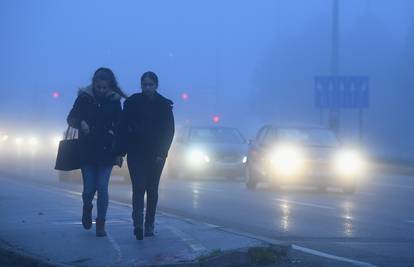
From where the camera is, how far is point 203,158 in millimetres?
26906

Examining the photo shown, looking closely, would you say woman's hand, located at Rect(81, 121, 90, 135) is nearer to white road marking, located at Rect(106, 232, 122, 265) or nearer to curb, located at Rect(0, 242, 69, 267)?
white road marking, located at Rect(106, 232, 122, 265)

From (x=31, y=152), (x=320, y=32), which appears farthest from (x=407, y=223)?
(x=320, y=32)

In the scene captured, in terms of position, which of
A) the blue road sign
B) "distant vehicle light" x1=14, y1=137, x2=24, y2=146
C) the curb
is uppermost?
the blue road sign

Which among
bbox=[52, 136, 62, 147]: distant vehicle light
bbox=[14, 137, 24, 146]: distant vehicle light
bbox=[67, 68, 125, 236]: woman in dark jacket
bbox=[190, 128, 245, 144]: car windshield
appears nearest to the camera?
bbox=[67, 68, 125, 236]: woman in dark jacket

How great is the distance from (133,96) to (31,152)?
4453 cm

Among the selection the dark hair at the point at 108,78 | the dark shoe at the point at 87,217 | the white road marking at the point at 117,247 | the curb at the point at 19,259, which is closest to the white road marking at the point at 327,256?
the white road marking at the point at 117,247

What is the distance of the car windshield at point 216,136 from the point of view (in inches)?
1101

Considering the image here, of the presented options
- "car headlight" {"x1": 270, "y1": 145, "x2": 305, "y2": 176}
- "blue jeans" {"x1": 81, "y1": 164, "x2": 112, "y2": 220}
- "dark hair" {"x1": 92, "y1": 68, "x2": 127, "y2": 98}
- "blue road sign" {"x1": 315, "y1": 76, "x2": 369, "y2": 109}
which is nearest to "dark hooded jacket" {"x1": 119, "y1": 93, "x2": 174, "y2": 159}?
"dark hair" {"x1": 92, "y1": 68, "x2": 127, "y2": 98}

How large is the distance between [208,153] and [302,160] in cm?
632

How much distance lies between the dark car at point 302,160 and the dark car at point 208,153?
4032 mm

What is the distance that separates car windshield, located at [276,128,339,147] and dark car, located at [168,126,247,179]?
4.24 metres

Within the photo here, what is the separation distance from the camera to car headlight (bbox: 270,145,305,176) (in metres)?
20.9

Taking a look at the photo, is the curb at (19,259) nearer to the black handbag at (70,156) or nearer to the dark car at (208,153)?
the black handbag at (70,156)

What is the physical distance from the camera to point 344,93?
35125mm
